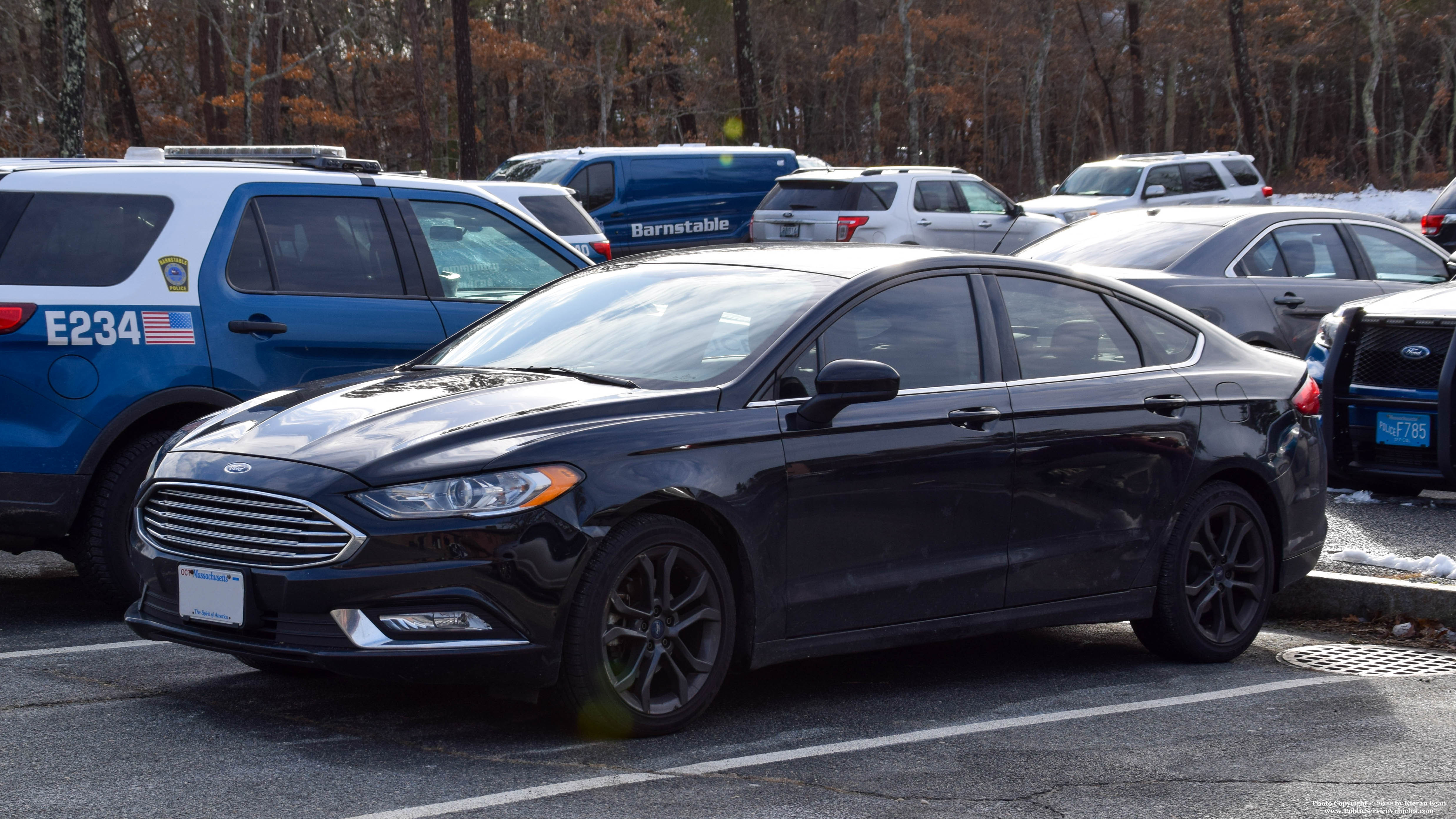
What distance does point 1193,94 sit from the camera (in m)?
67.6

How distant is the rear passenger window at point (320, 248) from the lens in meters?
6.95

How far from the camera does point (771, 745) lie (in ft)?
15.5

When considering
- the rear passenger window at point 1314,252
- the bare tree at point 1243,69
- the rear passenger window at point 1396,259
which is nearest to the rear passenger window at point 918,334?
the rear passenger window at point 1314,252

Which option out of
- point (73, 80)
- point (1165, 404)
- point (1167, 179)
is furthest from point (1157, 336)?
point (1167, 179)

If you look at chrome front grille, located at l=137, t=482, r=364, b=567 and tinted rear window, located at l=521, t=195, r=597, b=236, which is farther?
tinted rear window, located at l=521, t=195, r=597, b=236

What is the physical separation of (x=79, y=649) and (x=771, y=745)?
2919mm

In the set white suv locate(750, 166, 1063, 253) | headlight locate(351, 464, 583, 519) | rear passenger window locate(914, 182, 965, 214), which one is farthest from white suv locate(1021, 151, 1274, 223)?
headlight locate(351, 464, 583, 519)

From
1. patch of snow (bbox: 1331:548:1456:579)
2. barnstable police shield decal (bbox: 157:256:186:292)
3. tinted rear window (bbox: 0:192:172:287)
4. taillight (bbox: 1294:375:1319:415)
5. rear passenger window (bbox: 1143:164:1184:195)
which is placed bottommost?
patch of snow (bbox: 1331:548:1456:579)

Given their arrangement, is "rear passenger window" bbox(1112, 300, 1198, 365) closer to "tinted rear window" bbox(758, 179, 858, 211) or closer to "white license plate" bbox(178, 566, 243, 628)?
"white license plate" bbox(178, 566, 243, 628)

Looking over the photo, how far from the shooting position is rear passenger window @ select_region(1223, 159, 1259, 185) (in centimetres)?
2564

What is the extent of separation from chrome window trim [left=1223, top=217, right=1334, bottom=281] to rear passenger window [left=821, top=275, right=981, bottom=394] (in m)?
5.51

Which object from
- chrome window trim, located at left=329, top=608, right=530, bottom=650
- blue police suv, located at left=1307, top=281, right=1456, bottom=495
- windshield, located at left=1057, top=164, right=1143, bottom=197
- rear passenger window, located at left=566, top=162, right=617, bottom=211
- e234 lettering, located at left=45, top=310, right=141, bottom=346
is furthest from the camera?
windshield, located at left=1057, top=164, right=1143, bottom=197

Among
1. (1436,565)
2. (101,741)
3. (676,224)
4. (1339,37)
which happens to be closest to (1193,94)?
(1339,37)

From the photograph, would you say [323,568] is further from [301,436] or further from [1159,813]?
[1159,813]
